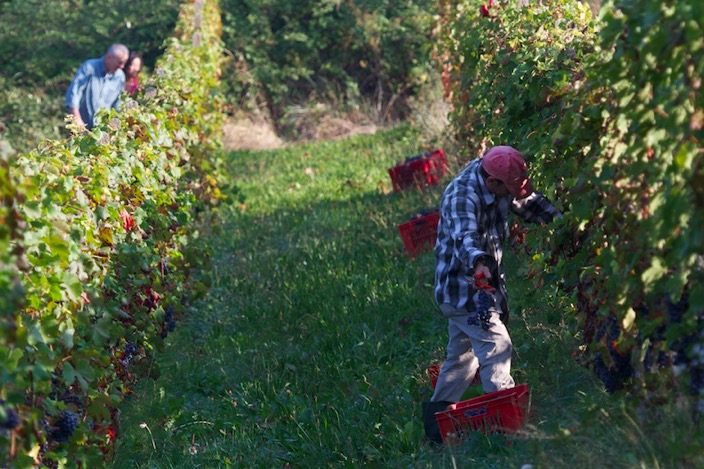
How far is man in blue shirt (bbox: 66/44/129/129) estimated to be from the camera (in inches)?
432

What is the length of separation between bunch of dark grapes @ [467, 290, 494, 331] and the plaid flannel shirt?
99 mm

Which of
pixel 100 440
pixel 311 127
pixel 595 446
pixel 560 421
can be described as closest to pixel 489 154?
pixel 560 421

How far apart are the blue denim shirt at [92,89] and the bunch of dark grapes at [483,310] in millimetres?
6818

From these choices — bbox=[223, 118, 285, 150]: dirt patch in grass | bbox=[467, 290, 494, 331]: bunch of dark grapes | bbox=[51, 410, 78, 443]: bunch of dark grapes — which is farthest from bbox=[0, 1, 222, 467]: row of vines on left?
bbox=[223, 118, 285, 150]: dirt patch in grass

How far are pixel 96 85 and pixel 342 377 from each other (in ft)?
19.2

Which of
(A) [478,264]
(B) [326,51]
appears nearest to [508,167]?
(A) [478,264]

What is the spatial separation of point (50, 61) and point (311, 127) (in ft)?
17.7

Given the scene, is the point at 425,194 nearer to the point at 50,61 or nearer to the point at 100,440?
the point at 100,440

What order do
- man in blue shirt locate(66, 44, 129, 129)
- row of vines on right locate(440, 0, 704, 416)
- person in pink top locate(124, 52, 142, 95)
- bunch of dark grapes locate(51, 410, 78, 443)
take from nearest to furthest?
1. row of vines on right locate(440, 0, 704, 416)
2. bunch of dark grapes locate(51, 410, 78, 443)
3. man in blue shirt locate(66, 44, 129, 129)
4. person in pink top locate(124, 52, 142, 95)

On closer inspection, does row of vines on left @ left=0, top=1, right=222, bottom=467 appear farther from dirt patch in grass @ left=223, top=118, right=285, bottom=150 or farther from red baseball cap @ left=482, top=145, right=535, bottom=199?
dirt patch in grass @ left=223, top=118, right=285, bottom=150

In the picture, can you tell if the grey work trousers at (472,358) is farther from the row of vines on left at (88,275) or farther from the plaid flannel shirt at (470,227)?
the row of vines on left at (88,275)

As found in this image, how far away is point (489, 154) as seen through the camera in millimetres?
5156

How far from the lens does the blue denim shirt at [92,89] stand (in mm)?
11000

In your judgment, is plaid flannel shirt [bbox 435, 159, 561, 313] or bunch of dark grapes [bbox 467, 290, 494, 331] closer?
bunch of dark grapes [bbox 467, 290, 494, 331]
